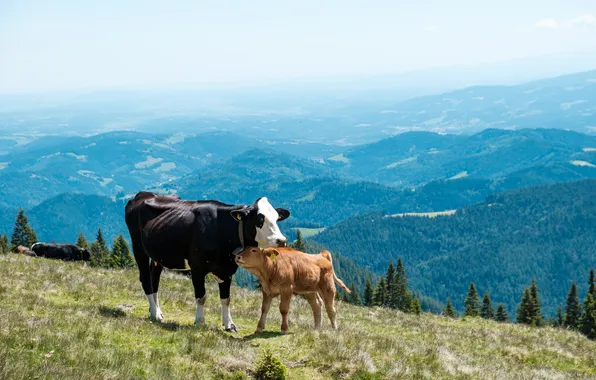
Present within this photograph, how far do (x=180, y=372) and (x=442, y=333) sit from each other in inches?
575

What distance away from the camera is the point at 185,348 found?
11.3 meters

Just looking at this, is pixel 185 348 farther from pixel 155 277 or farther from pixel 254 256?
pixel 155 277

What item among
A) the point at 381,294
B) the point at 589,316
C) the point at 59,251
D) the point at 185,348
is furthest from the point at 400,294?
the point at 185,348

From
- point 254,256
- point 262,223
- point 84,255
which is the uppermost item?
point 262,223

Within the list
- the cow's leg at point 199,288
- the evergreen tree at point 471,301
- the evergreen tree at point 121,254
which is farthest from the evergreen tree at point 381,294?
the cow's leg at point 199,288

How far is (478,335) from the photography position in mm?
23016

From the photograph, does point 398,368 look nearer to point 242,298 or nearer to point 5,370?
point 5,370

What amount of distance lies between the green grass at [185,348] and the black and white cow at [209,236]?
56.8 inches

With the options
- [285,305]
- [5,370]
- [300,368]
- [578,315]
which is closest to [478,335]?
[285,305]

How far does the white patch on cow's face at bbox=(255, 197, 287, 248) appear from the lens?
535 inches

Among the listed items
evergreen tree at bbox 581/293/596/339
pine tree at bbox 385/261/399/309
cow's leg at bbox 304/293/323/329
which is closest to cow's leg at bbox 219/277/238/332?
cow's leg at bbox 304/293/323/329

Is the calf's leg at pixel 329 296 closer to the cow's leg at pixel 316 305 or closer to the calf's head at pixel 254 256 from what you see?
the cow's leg at pixel 316 305

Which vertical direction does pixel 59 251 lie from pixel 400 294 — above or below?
above

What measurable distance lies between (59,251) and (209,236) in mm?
32228
